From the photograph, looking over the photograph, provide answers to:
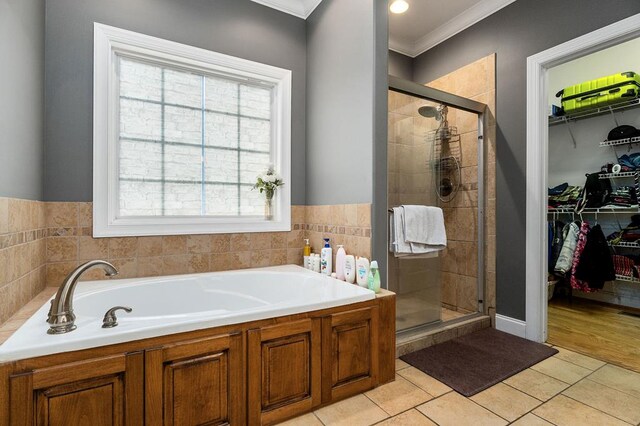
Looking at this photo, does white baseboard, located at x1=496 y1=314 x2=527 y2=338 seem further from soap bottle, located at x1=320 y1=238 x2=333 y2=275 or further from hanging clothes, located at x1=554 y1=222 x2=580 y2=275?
soap bottle, located at x1=320 y1=238 x2=333 y2=275

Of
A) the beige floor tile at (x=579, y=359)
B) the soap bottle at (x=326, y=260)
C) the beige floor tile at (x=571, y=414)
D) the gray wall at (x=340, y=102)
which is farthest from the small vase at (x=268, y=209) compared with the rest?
the beige floor tile at (x=579, y=359)

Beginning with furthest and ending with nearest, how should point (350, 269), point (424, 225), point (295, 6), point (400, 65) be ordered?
point (400, 65)
point (295, 6)
point (424, 225)
point (350, 269)

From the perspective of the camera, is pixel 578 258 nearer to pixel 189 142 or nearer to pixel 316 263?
pixel 316 263

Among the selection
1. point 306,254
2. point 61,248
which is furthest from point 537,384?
point 61,248

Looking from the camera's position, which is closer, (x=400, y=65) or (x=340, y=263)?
(x=340, y=263)

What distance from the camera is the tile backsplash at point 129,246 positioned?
5.03 ft

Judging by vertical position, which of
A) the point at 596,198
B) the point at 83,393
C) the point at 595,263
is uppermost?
the point at 596,198

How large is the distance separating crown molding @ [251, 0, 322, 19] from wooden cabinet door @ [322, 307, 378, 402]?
252cm

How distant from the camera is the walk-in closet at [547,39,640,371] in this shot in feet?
10.2

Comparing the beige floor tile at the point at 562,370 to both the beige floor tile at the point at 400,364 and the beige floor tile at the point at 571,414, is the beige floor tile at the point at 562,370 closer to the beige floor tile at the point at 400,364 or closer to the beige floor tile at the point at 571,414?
the beige floor tile at the point at 571,414

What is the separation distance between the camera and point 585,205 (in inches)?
136

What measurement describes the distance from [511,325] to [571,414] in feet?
3.59

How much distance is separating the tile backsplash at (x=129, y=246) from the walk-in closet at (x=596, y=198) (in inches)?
82.2

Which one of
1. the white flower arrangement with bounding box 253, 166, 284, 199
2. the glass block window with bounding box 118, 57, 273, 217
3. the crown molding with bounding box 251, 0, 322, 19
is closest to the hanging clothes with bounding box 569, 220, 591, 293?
the white flower arrangement with bounding box 253, 166, 284, 199
